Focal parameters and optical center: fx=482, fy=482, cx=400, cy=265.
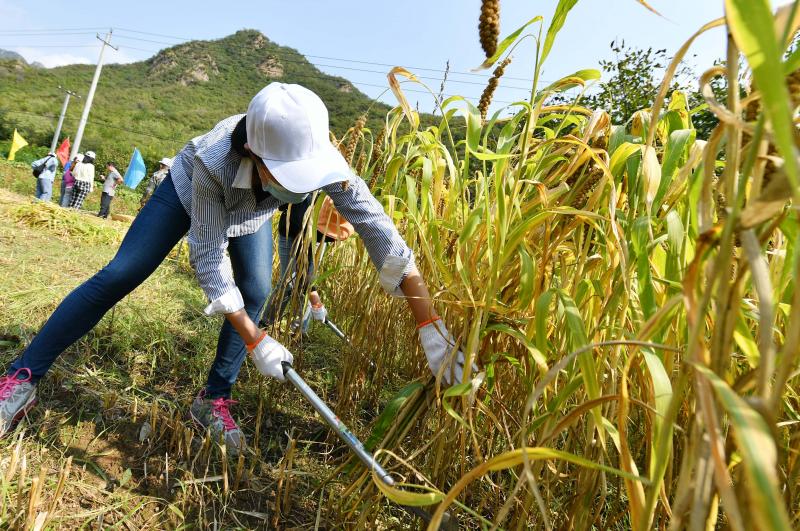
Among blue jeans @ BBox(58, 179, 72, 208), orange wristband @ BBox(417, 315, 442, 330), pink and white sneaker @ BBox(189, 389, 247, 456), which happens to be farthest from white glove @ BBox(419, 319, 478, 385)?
blue jeans @ BBox(58, 179, 72, 208)

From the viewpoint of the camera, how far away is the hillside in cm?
2930

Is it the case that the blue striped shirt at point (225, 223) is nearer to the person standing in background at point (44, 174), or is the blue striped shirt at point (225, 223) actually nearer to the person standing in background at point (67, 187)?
the person standing in background at point (44, 174)

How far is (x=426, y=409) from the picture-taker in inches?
42.9

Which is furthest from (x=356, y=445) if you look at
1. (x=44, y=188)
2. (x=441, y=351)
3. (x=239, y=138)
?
(x=44, y=188)

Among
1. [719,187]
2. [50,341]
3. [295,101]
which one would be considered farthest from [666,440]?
[50,341]

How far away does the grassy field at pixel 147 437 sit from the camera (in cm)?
113

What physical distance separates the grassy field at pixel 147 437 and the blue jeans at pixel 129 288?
160 mm

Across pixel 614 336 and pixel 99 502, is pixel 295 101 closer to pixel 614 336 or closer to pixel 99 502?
pixel 614 336

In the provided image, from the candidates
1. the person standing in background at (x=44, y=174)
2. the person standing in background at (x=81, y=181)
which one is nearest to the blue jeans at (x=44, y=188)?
the person standing in background at (x=44, y=174)

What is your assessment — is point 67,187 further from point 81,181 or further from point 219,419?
point 219,419

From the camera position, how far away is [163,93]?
46.4m

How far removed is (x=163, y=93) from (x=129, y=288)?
52.7 m

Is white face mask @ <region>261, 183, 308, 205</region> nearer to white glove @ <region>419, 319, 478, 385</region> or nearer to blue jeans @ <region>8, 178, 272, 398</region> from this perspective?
blue jeans @ <region>8, 178, 272, 398</region>

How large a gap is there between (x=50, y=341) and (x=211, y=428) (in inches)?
20.2
